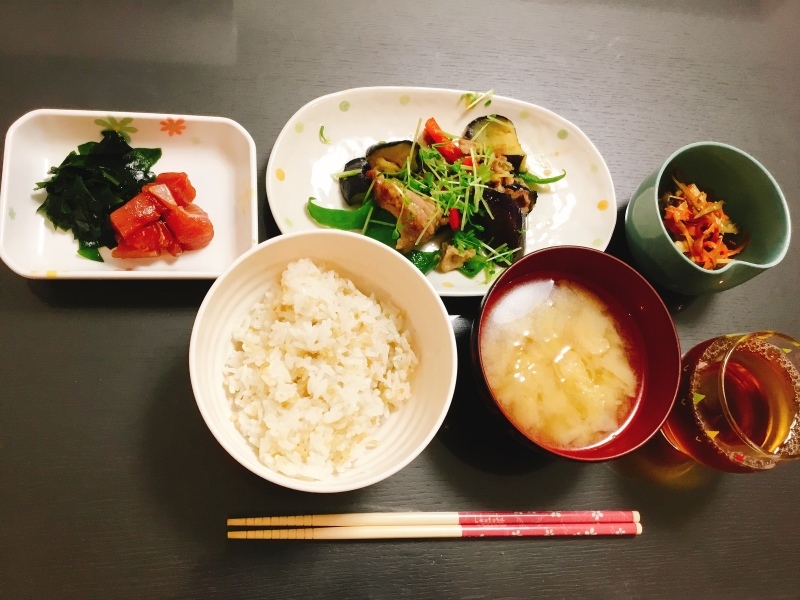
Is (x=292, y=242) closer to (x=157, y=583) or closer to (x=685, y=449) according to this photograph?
(x=157, y=583)

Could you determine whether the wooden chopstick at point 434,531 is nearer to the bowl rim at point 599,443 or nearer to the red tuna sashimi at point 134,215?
the bowl rim at point 599,443

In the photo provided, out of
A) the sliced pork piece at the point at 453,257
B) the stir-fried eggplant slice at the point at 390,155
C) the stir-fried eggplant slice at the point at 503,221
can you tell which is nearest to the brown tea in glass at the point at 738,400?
the stir-fried eggplant slice at the point at 503,221

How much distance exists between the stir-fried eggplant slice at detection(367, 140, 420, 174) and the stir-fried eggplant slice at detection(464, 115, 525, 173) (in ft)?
0.90

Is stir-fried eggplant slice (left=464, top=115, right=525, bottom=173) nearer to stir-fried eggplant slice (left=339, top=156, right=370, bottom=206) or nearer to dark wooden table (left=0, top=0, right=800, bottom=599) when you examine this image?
dark wooden table (left=0, top=0, right=800, bottom=599)

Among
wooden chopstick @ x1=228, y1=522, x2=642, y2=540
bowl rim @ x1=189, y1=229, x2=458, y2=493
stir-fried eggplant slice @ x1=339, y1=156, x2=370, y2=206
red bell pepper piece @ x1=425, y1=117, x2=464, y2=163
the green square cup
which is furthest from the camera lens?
red bell pepper piece @ x1=425, y1=117, x2=464, y2=163

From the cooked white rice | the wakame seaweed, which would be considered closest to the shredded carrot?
the cooked white rice

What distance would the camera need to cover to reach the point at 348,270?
168 cm

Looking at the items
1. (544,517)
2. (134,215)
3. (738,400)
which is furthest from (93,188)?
(738,400)

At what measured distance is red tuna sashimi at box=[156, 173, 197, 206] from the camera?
6.17 ft

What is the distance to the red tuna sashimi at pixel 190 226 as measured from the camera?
1.80 metres

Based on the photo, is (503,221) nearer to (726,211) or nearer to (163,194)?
(726,211)

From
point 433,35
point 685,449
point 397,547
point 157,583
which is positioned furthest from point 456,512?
point 433,35

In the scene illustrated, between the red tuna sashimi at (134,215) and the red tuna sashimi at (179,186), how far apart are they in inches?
3.2

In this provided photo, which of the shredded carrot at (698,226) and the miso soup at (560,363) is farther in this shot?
the shredded carrot at (698,226)
